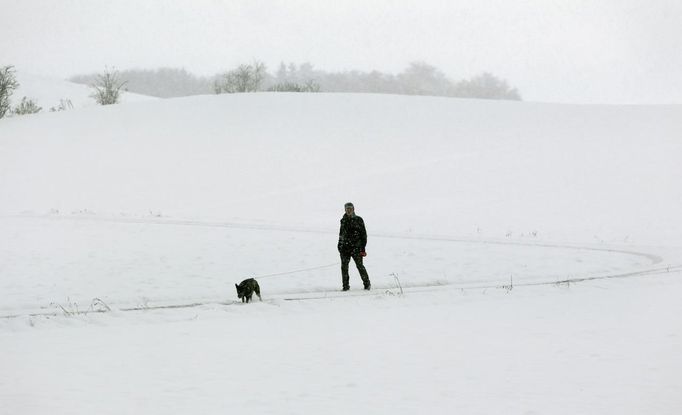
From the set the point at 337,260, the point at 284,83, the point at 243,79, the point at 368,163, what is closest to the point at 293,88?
the point at 243,79

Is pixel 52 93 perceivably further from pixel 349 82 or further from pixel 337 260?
pixel 337 260

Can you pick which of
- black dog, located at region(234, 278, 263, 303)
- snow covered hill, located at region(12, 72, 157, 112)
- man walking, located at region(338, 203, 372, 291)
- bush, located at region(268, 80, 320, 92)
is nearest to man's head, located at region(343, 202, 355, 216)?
man walking, located at region(338, 203, 372, 291)

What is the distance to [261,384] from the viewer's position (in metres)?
7.65

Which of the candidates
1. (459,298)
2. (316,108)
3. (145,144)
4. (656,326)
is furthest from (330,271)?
(316,108)

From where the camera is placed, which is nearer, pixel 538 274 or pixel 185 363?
pixel 185 363

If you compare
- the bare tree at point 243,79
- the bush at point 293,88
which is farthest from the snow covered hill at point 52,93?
the bush at point 293,88

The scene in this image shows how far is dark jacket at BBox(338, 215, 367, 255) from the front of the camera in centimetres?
1501

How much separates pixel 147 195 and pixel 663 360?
32.6 m

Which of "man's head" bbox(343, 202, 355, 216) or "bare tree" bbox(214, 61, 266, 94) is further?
"bare tree" bbox(214, 61, 266, 94)

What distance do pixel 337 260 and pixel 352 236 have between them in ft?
18.4

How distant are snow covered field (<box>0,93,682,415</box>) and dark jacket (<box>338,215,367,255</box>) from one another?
93cm

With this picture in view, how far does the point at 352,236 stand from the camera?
15039 mm

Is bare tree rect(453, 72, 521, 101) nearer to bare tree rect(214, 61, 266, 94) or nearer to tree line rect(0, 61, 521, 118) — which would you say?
tree line rect(0, 61, 521, 118)

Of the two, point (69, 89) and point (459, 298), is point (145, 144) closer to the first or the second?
point (459, 298)
